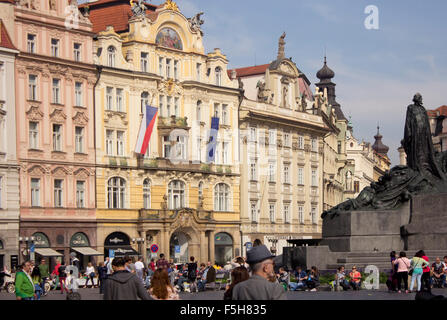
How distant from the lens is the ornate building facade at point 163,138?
6241cm

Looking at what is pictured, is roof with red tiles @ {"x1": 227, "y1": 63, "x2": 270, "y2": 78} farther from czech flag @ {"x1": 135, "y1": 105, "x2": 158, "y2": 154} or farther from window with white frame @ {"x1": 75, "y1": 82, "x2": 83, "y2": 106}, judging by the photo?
window with white frame @ {"x1": 75, "y1": 82, "x2": 83, "y2": 106}

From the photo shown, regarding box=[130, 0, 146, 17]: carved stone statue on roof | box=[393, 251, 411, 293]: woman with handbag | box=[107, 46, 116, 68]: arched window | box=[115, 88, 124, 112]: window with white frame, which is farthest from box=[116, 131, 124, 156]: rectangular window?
box=[393, 251, 411, 293]: woman with handbag

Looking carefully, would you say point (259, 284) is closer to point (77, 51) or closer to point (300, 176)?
point (77, 51)

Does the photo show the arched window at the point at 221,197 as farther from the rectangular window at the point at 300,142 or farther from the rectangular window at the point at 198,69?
the rectangular window at the point at 300,142

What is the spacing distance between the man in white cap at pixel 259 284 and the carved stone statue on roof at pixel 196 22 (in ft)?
197

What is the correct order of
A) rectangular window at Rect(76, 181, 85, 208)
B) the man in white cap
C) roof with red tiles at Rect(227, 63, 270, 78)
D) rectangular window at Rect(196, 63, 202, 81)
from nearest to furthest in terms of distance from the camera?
the man in white cap, rectangular window at Rect(76, 181, 85, 208), rectangular window at Rect(196, 63, 202, 81), roof with red tiles at Rect(227, 63, 270, 78)

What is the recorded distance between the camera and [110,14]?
6769cm

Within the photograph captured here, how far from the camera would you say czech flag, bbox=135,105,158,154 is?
207 feet

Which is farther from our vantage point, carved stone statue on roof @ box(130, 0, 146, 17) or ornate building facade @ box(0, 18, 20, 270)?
carved stone statue on roof @ box(130, 0, 146, 17)

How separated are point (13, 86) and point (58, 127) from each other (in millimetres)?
4537

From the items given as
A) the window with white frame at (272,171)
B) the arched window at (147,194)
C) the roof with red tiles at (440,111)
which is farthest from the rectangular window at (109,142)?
the roof with red tiles at (440,111)

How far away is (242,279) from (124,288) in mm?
1507

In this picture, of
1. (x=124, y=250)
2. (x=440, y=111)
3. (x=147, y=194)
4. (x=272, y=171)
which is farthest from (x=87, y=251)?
(x=440, y=111)
